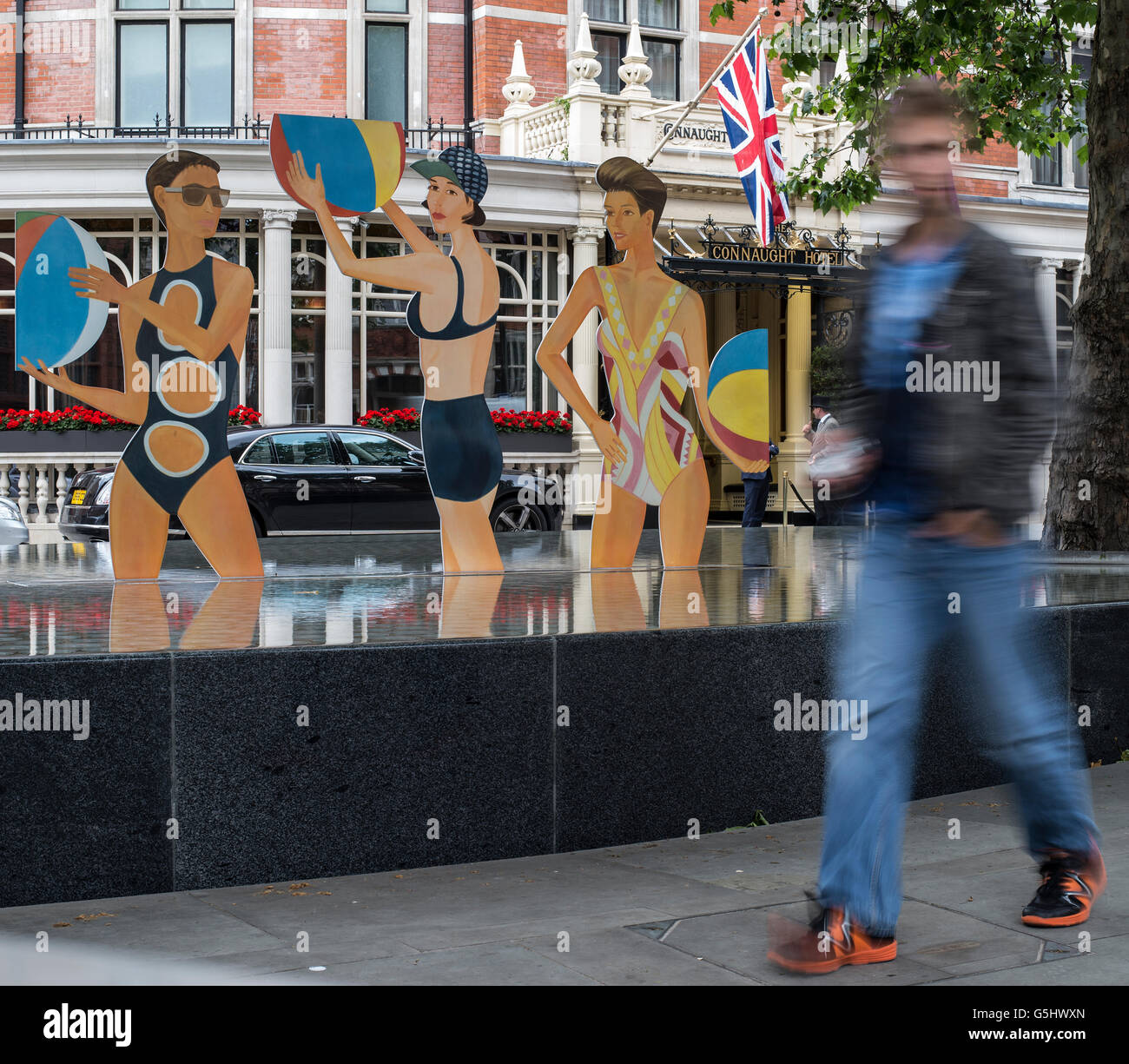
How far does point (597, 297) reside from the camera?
386 inches

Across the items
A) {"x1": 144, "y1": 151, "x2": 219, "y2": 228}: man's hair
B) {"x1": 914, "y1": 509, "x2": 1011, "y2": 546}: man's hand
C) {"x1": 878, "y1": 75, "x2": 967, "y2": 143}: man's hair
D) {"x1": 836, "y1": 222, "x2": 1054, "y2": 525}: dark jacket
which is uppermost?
{"x1": 144, "y1": 151, "x2": 219, "y2": 228}: man's hair

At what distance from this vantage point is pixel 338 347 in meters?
23.0

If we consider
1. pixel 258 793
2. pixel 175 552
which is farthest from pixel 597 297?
pixel 258 793

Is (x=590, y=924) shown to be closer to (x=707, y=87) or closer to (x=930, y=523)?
(x=930, y=523)

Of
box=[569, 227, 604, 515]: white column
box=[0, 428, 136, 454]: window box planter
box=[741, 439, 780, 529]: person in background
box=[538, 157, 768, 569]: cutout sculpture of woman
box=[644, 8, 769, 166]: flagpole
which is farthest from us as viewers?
box=[569, 227, 604, 515]: white column

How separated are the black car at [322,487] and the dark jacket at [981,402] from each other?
42.4 ft

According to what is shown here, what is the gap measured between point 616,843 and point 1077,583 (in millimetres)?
3405

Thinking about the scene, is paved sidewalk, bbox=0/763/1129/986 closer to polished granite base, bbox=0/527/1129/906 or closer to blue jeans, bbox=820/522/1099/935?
polished granite base, bbox=0/527/1129/906

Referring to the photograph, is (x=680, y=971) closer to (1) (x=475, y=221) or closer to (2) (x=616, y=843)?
(2) (x=616, y=843)

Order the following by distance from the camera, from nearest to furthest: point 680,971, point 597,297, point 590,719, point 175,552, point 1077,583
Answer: point 680,971, point 590,719, point 1077,583, point 597,297, point 175,552

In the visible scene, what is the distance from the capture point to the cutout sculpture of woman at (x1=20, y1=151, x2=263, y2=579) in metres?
9.20

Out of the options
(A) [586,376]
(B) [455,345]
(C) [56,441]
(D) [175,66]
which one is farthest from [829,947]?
(D) [175,66]

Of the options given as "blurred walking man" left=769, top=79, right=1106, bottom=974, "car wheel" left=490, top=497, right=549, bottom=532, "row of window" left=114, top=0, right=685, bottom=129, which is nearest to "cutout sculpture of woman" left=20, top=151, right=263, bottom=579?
"blurred walking man" left=769, top=79, right=1106, bottom=974

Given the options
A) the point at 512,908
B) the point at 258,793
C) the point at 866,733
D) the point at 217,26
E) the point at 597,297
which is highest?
the point at 217,26
